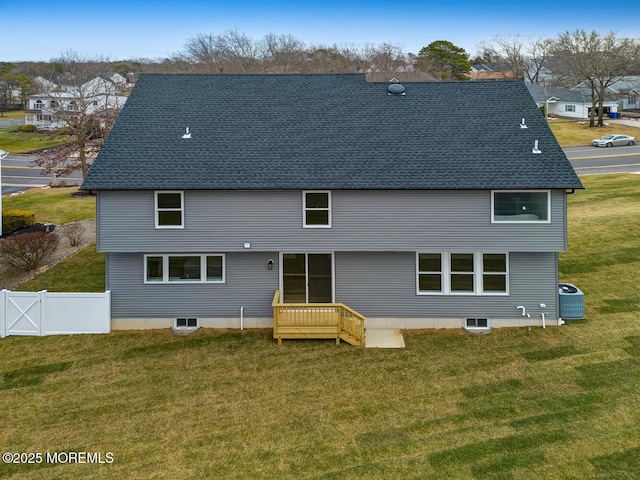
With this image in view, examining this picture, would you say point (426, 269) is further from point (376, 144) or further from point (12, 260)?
point (12, 260)

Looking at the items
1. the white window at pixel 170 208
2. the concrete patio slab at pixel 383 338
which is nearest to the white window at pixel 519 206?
the concrete patio slab at pixel 383 338

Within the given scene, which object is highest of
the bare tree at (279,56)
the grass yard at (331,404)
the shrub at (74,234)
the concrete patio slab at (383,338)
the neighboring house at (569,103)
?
the bare tree at (279,56)

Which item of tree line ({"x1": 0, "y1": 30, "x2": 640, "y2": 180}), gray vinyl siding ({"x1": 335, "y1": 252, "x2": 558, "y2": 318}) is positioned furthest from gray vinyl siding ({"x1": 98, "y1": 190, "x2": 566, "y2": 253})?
tree line ({"x1": 0, "y1": 30, "x2": 640, "y2": 180})

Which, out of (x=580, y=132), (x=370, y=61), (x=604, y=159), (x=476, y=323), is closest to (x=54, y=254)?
(x=476, y=323)

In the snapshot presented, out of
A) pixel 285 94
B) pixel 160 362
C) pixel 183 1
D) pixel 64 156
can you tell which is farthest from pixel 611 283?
pixel 183 1

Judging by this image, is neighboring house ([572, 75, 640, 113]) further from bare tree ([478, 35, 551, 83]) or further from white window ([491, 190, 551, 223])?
white window ([491, 190, 551, 223])

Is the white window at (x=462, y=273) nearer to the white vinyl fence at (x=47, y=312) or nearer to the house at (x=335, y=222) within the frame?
the house at (x=335, y=222)

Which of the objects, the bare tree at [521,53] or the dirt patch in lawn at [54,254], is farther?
the bare tree at [521,53]

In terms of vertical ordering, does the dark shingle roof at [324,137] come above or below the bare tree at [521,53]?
below
